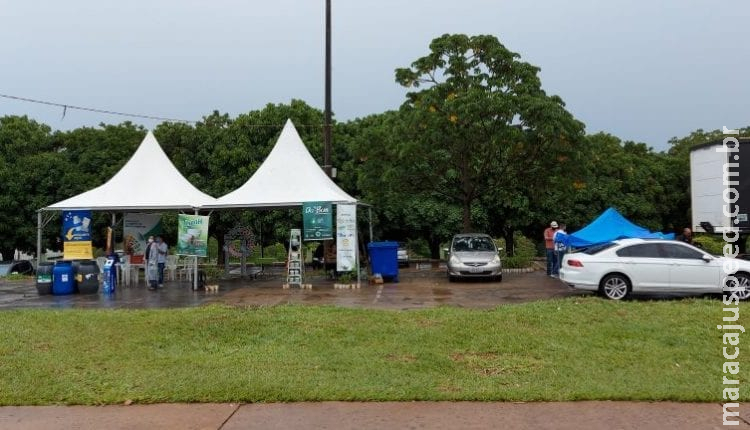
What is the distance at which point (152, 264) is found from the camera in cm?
1780

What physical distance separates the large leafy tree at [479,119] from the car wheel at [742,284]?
7613mm

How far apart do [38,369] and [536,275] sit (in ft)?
51.9

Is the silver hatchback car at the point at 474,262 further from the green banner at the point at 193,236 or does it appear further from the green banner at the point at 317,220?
the green banner at the point at 193,236

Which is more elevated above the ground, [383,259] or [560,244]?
[560,244]

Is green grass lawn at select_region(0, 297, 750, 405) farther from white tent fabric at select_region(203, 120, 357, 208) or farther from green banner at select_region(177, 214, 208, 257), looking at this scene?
→ white tent fabric at select_region(203, 120, 357, 208)

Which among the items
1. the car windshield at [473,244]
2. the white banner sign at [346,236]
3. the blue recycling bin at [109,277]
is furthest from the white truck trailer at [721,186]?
the blue recycling bin at [109,277]

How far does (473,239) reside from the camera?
1978cm

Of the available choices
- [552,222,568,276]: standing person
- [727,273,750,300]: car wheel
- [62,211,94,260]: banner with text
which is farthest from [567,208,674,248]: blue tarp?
[62,211,94,260]: banner with text

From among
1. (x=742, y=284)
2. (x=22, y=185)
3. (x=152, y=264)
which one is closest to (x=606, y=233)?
(x=742, y=284)

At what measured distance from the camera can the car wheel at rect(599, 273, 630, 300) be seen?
13.4 metres

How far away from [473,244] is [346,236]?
449 centimetres

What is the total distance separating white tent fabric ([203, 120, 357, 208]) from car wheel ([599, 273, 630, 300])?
695 cm

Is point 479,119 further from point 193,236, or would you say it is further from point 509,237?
point 509,237

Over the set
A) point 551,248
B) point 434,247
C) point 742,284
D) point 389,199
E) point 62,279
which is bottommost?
point 62,279
